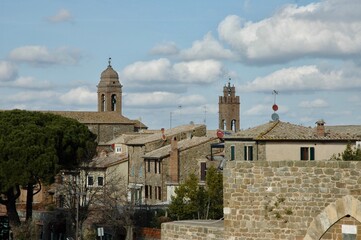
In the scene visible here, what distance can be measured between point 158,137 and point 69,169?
22180 millimetres

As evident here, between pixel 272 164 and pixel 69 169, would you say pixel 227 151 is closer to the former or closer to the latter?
pixel 69 169

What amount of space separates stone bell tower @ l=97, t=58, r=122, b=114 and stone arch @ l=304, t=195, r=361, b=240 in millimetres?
145218

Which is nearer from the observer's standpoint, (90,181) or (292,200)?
(292,200)

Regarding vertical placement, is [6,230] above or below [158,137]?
below

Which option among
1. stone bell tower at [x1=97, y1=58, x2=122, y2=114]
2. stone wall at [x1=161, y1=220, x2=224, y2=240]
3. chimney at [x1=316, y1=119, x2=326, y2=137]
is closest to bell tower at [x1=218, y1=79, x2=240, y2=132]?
stone bell tower at [x1=97, y1=58, x2=122, y2=114]

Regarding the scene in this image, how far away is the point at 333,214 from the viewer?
18234mm

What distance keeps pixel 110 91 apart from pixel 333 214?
478 ft

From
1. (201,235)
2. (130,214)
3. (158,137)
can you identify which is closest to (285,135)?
(130,214)

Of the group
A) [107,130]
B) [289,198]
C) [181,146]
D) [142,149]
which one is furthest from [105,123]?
[289,198]

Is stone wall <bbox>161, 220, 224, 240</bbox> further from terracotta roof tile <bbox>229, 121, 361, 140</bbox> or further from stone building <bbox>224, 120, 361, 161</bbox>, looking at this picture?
terracotta roof tile <bbox>229, 121, 361, 140</bbox>

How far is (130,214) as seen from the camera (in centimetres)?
4941

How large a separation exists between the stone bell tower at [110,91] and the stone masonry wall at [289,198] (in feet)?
471

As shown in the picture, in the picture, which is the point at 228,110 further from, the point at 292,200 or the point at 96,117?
the point at 292,200

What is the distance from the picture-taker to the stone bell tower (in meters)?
163
